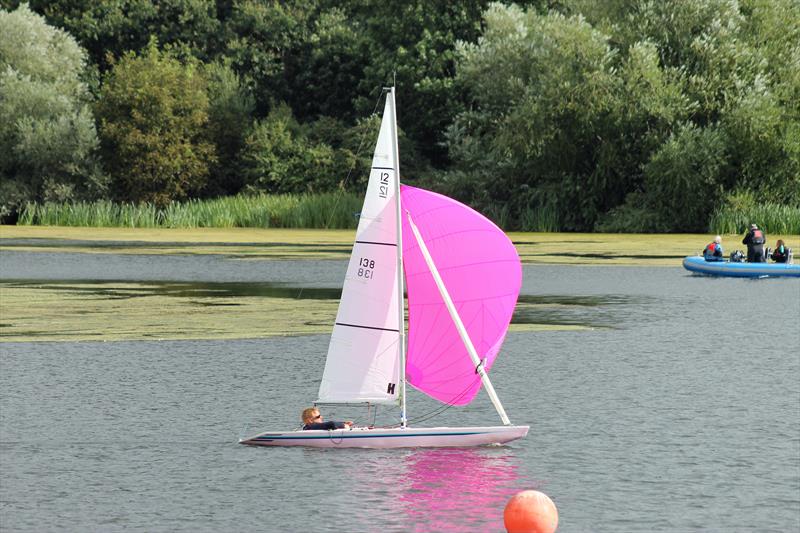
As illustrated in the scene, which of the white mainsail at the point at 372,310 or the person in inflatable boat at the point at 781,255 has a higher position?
the white mainsail at the point at 372,310

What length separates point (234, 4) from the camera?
109688 millimetres

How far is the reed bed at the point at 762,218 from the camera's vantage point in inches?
2906

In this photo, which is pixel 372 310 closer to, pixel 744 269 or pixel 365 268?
pixel 365 268

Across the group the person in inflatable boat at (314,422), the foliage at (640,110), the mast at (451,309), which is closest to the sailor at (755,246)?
the foliage at (640,110)

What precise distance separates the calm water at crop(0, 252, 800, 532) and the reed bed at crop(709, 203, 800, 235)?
4225cm

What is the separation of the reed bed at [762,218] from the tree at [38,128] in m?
40.1

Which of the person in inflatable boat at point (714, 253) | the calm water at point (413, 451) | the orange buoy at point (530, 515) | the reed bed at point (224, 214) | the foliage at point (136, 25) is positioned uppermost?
the foliage at point (136, 25)

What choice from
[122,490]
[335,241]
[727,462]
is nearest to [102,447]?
[122,490]

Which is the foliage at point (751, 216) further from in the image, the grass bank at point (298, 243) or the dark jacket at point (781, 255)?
the dark jacket at point (781, 255)

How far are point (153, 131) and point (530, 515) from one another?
8286 cm

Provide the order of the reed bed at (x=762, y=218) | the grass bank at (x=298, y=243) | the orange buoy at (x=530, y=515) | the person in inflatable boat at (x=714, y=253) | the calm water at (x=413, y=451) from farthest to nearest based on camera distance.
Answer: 1. the reed bed at (x=762, y=218)
2. the grass bank at (x=298, y=243)
3. the person in inflatable boat at (x=714, y=253)
4. the calm water at (x=413, y=451)
5. the orange buoy at (x=530, y=515)

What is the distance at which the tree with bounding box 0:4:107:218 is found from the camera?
9019 cm

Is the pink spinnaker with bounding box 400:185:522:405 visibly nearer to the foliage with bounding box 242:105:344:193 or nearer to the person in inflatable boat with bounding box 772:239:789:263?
the person in inflatable boat with bounding box 772:239:789:263

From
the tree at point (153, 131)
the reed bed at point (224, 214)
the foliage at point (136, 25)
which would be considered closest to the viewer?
the reed bed at point (224, 214)
